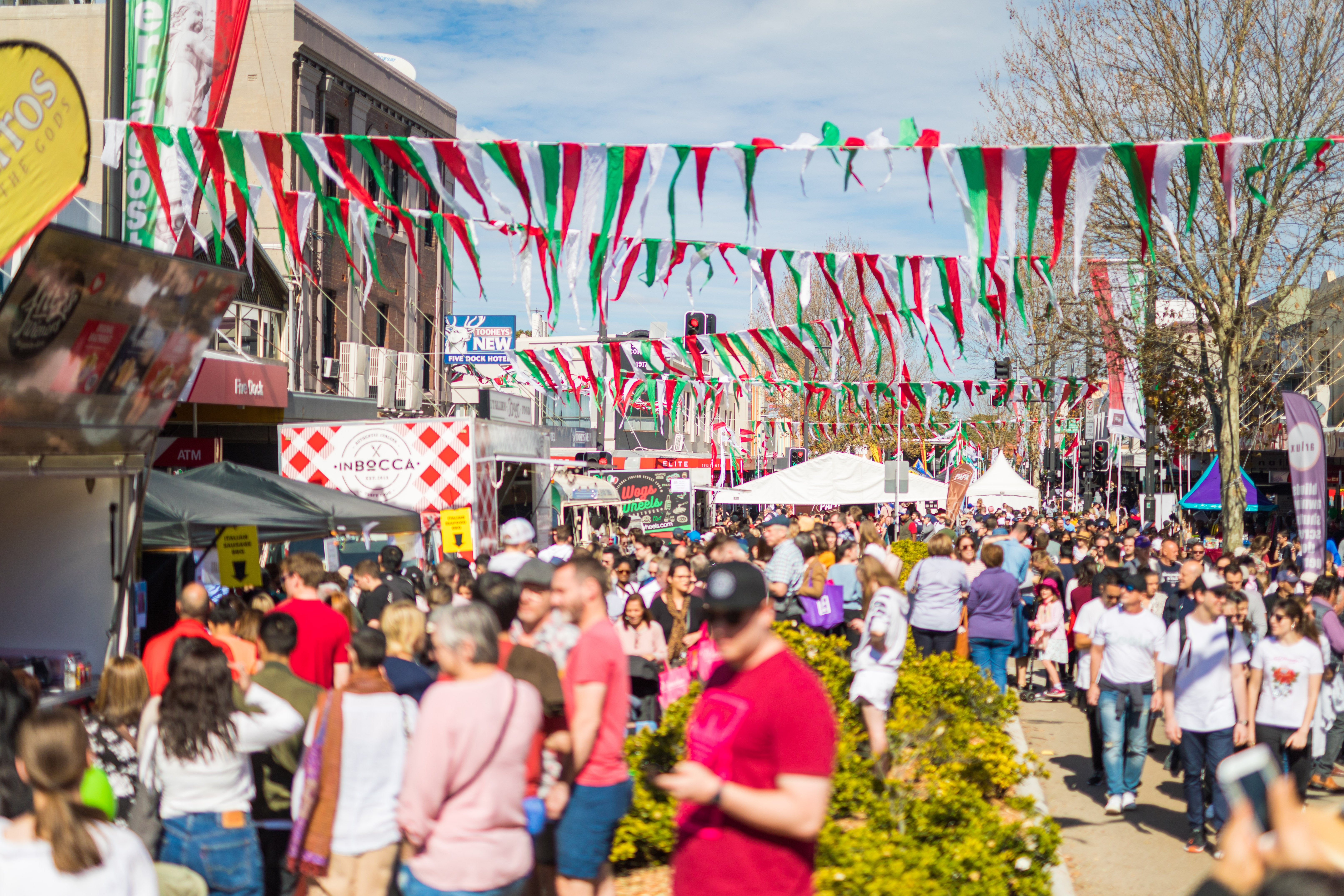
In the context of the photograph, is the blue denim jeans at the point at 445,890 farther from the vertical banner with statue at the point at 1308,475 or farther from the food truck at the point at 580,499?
the food truck at the point at 580,499

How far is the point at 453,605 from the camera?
425 cm

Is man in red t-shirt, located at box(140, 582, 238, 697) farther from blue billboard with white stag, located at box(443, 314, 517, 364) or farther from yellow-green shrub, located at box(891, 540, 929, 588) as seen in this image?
blue billboard with white stag, located at box(443, 314, 517, 364)

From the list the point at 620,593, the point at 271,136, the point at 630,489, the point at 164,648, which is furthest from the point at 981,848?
the point at 630,489

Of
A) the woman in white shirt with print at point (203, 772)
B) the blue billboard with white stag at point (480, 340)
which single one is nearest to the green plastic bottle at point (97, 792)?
the woman in white shirt with print at point (203, 772)

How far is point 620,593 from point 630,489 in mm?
14225

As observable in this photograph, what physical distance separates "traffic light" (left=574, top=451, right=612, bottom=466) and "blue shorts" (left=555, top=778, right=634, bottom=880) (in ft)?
82.9

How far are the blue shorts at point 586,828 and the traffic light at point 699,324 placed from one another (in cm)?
1651

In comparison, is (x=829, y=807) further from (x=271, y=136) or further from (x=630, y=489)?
(x=630, y=489)

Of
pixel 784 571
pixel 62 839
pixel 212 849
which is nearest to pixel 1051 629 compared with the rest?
pixel 784 571

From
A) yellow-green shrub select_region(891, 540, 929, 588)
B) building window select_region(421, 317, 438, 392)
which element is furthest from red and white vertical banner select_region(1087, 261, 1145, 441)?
building window select_region(421, 317, 438, 392)

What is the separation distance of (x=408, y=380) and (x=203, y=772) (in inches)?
977

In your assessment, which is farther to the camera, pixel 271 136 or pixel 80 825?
pixel 271 136

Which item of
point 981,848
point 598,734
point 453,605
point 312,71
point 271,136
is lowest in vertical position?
point 981,848

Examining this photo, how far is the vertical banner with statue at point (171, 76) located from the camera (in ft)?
37.1
